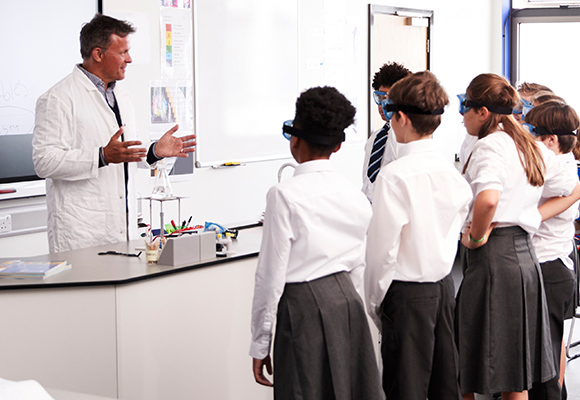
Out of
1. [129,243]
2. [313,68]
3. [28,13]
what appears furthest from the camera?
[313,68]

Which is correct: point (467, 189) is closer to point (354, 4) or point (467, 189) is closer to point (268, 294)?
point (268, 294)

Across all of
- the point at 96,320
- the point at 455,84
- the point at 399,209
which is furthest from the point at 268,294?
the point at 455,84

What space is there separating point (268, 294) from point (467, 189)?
806mm

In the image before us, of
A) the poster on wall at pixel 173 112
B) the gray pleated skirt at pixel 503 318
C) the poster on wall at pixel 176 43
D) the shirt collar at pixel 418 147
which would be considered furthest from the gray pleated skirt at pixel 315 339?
the poster on wall at pixel 176 43

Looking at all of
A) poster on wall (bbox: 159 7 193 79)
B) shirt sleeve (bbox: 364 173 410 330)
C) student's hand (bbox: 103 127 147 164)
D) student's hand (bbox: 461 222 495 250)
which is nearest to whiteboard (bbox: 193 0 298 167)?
poster on wall (bbox: 159 7 193 79)

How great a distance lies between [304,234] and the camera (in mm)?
1944

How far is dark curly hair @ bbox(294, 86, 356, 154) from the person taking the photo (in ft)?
6.51

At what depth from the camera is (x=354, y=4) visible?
5988 millimetres

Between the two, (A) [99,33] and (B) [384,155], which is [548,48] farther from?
(A) [99,33]

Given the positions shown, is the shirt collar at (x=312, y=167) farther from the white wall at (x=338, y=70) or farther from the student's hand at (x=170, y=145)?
the white wall at (x=338, y=70)

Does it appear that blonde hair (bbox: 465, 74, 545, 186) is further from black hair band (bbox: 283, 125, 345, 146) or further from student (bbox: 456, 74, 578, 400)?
black hair band (bbox: 283, 125, 345, 146)

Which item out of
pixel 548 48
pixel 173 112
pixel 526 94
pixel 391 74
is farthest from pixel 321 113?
pixel 548 48

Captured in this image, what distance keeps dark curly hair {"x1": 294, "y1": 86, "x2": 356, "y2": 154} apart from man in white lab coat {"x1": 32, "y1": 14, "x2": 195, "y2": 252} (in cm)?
108

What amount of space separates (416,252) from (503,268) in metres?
0.61
